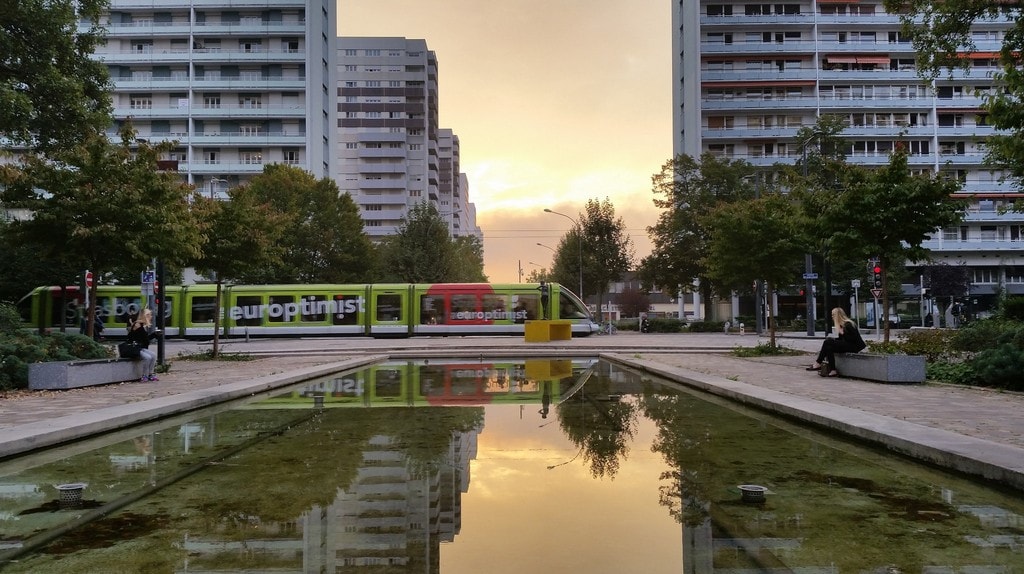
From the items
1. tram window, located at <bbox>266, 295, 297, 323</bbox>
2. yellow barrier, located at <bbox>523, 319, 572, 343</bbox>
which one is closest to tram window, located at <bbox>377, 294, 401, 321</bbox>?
tram window, located at <bbox>266, 295, 297, 323</bbox>

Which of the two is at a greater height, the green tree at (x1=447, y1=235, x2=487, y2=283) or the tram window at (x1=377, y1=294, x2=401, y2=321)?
the green tree at (x1=447, y1=235, x2=487, y2=283)

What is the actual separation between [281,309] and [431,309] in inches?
302

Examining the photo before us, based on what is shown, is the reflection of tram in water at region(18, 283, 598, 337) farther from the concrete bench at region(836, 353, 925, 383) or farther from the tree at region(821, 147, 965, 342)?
the concrete bench at region(836, 353, 925, 383)

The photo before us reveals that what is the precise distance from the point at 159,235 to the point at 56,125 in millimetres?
7743

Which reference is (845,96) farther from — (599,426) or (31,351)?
(31,351)

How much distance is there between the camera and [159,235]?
14812 millimetres

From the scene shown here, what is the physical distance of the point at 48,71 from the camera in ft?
60.8

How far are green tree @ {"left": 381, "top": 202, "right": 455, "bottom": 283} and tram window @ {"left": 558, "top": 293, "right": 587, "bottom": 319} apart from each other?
759 inches

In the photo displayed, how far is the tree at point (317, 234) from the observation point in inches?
1770

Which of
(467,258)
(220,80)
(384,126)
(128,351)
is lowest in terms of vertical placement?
(128,351)

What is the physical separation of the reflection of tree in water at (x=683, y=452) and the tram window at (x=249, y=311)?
28.3 metres

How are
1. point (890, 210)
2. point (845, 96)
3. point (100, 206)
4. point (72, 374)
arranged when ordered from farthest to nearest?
point (845, 96), point (100, 206), point (890, 210), point (72, 374)

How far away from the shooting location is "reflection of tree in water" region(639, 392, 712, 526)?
4.55 meters

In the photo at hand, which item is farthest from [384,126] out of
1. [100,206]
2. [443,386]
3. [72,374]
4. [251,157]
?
[443,386]
